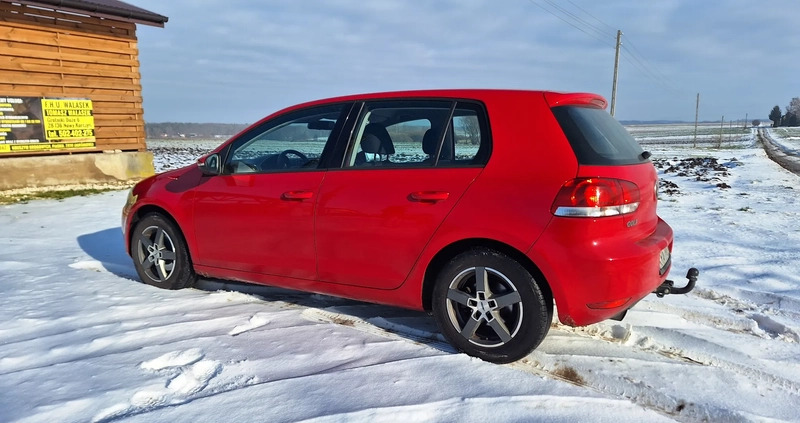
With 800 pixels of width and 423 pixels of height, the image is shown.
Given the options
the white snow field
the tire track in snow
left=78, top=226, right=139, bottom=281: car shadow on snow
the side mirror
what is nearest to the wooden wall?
left=78, top=226, right=139, bottom=281: car shadow on snow

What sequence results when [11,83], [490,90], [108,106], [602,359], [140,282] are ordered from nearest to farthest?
[602,359] < [490,90] < [140,282] < [11,83] < [108,106]

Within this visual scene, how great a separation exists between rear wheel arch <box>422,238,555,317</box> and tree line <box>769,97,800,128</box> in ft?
446

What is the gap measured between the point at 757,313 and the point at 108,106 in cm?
1256

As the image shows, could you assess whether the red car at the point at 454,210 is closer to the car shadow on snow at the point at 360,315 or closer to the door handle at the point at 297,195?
the door handle at the point at 297,195

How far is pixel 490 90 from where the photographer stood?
130 inches

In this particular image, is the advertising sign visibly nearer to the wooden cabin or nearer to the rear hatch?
the wooden cabin

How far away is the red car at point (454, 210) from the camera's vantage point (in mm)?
2859

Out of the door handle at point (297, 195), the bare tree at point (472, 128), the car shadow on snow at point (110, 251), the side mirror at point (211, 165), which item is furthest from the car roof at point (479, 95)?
the car shadow on snow at point (110, 251)

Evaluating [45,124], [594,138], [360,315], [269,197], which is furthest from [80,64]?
[594,138]

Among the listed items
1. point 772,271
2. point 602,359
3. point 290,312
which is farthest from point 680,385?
point 772,271

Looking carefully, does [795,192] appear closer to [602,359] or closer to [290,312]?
[602,359]

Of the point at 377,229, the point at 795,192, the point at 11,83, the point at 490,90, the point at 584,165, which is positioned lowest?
the point at 795,192

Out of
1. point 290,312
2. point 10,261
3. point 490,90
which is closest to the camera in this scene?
point 490,90

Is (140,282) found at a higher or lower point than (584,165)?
lower
